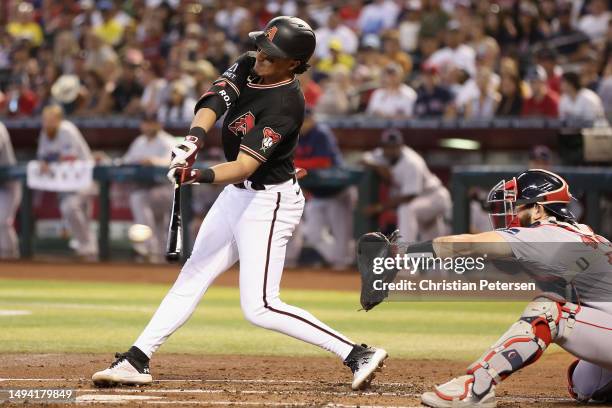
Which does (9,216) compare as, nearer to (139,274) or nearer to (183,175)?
(139,274)

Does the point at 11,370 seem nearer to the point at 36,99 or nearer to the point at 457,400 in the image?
the point at 457,400

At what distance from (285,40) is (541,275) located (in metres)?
1.73

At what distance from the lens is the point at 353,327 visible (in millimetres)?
9297

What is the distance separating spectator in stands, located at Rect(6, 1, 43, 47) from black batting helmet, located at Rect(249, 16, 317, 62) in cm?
1610

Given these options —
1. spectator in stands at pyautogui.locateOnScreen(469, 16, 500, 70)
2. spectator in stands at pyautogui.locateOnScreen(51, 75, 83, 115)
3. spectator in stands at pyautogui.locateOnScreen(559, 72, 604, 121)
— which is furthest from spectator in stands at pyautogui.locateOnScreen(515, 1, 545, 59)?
spectator in stands at pyautogui.locateOnScreen(51, 75, 83, 115)

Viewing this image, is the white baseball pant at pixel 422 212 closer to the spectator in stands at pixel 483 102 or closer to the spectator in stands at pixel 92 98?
the spectator in stands at pixel 483 102

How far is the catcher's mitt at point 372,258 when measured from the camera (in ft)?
18.3

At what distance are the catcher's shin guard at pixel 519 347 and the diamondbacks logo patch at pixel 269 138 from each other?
1.48m

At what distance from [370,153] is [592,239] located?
32.7ft

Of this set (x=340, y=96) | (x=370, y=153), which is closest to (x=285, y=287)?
(x=370, y=153)

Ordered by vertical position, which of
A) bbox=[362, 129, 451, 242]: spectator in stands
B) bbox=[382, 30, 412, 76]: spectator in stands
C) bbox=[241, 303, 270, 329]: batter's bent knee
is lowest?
bbox=[362, 129, 451, 242]: spectator in stands

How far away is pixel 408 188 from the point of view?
14203mm

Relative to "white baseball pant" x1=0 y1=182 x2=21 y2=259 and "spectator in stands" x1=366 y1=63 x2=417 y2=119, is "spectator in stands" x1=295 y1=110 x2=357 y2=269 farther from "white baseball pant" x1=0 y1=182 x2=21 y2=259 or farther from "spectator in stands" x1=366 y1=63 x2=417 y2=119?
"white baseball pant" x1=0 y1=182 x2=21 y2=259

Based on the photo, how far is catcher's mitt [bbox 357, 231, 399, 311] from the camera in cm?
559
